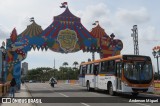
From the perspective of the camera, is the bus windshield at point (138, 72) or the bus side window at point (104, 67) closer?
the bus windshield at point (138, 72)

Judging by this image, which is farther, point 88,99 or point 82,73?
→ point 82,73

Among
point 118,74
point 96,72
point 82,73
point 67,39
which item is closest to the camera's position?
point 118,74

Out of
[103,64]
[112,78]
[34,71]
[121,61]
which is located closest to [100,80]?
[103,64]

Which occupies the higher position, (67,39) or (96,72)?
(67,39)

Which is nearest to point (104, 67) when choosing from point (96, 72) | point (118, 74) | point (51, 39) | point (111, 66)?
point (111, 66)

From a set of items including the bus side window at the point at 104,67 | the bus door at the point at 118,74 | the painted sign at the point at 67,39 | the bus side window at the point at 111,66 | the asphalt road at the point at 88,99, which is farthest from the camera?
the painted sign at the point at 67,39

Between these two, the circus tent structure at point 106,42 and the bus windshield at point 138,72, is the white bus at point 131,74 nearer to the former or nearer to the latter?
the bus windshield at point 138,72

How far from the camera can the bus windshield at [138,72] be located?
2433 cm

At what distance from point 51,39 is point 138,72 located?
663 inches

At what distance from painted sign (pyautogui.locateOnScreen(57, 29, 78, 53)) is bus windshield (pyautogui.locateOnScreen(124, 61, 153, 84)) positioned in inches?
632

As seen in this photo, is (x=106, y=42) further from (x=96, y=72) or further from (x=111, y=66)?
(x=111, y=66)

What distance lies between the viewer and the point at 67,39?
4003 centimetres

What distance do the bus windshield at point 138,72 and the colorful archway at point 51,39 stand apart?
53.1ft

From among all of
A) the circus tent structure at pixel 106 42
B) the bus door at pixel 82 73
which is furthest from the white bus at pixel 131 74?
the circus tent structure at pixel 106 42
